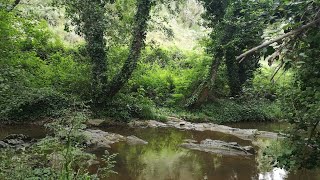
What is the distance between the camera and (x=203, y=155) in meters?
11.1

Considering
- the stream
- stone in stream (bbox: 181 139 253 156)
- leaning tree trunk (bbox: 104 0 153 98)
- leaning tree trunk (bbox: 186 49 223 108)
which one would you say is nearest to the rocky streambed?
stone in stream (bbox: 181 139 253 156)

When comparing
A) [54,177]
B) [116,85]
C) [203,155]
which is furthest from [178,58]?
[54,177]

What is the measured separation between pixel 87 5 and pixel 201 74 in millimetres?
9307

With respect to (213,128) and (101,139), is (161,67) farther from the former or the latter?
(101,139)

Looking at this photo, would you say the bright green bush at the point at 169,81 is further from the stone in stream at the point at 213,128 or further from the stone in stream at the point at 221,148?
the stone in stream at the point at 221,148

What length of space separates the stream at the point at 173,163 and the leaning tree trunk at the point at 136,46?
242cm

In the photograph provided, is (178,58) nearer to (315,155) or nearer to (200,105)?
(200,105)

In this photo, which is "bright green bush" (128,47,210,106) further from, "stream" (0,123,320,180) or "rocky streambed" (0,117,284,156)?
"stream" (0,123,320,180)

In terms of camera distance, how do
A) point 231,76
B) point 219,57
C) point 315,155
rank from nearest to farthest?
point 315,155, point 219,57, point 231,76

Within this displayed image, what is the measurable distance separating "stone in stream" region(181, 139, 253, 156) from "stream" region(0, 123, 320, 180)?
311mm

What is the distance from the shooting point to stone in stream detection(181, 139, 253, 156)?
1134cm

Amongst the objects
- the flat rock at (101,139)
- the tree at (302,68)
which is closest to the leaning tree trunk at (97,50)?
the flat rock at (101,139)

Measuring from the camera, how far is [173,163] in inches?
396

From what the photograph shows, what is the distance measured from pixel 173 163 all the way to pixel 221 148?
7.61 feet
